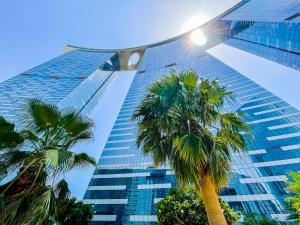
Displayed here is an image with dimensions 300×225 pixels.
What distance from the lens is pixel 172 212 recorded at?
10117mm

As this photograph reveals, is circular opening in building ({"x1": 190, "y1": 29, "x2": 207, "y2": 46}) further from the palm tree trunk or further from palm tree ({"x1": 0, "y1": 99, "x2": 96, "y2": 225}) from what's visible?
the palm tree trunk

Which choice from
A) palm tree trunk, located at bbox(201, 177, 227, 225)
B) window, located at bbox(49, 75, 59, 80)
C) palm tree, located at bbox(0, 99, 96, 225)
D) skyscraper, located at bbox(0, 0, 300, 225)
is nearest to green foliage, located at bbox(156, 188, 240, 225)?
palm tree trunk, located at bbox(201, 177, 227, 225)

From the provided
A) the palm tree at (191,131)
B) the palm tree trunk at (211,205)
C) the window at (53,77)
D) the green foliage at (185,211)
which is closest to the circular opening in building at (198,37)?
the window at (53,77)

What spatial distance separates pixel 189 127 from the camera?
7.05m

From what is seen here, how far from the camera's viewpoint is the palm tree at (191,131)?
6332mm

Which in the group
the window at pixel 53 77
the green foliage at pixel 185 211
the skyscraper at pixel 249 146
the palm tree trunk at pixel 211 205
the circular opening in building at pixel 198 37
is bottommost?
the palm tree trunk at pixel 211 205

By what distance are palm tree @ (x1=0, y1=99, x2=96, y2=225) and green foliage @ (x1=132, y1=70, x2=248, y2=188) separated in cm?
210

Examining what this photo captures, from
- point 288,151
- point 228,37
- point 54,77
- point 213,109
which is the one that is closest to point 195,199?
point 213,109

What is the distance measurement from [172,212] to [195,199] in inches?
48.0

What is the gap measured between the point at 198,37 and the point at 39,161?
11595cm

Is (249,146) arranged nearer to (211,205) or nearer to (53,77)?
(211,205)

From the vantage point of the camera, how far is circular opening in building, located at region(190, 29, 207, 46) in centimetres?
11032

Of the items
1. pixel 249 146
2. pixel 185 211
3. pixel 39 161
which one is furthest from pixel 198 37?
pixel 39 161

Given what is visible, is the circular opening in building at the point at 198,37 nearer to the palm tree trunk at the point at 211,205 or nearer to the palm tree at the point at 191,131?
the palm tree at the point at 191,131
